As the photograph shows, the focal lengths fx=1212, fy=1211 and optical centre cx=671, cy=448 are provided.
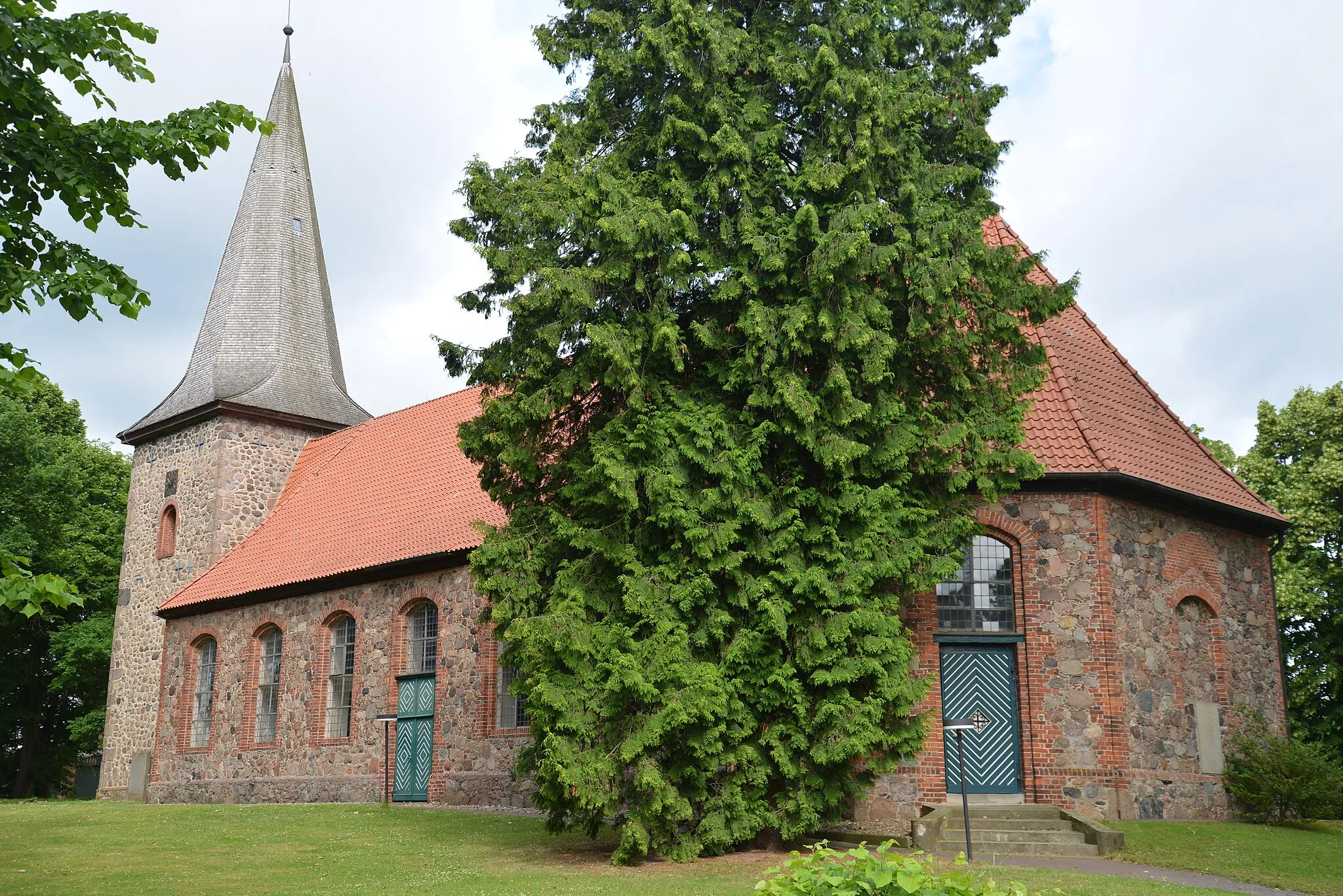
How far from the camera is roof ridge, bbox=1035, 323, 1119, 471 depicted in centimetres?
1497

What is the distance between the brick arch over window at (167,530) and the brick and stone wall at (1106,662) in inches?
708

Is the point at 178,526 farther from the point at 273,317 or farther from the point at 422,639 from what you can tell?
the point at 422,639

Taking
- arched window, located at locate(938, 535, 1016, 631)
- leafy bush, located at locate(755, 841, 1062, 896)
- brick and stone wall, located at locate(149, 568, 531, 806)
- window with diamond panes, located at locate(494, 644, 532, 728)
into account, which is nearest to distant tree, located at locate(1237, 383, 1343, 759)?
arched window, located at locate(938, 535, 1016, 631)

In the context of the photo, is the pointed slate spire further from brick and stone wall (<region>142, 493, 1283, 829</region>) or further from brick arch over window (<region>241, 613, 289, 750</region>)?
brick and stone wall (<region>142, 493, 1283, 829</region>)

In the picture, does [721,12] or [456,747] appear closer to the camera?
[721,12]

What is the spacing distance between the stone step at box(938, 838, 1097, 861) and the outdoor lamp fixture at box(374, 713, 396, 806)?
29.4 ft

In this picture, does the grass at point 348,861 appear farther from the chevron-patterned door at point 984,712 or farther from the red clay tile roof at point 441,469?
the red clay tile roof at point 441,469

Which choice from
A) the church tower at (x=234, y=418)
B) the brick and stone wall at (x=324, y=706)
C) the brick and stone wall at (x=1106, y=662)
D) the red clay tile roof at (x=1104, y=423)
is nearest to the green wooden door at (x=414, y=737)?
the brick and stone wall at (x=324, y=706)

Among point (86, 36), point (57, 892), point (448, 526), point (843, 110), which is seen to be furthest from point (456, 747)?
point (86, 36)

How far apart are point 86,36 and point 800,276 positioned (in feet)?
24.4

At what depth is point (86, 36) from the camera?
7891mm

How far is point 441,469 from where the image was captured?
22422 millimetres

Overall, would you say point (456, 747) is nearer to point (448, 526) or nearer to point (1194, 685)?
point (448, 526)

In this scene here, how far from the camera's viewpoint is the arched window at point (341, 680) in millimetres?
21219
